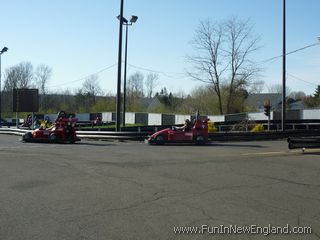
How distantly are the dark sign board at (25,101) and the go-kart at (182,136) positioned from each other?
54.2 ft

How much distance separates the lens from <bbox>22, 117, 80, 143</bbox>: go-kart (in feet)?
84.0

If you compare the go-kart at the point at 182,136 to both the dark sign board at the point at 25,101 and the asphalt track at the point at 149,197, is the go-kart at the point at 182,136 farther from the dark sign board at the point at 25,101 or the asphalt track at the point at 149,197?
the dark sign board at the point at 25,101

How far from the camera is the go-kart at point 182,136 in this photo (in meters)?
24.0

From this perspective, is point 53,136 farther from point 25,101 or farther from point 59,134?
point 25,101

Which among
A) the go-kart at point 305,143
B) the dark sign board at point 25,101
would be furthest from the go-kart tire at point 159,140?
the dark sign board at point 25,101

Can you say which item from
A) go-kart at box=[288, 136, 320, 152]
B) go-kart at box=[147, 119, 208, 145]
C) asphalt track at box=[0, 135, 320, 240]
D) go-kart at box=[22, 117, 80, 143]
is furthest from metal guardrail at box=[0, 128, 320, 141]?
asphalt track at box=[0, 135, 320, 240]

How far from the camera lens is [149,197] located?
8.80 meters

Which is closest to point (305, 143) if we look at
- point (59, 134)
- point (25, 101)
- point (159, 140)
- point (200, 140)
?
point (200, 140)

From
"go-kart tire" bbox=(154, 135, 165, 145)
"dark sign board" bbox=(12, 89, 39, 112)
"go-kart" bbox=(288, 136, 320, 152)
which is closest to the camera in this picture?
"go-kart" bbox=(288, 136, 320, 152)

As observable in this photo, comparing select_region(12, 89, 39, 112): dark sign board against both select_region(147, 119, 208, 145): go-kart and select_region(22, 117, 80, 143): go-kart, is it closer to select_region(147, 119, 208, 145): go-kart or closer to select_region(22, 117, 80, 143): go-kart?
select_region(22, 117, 80, 143): go-kart

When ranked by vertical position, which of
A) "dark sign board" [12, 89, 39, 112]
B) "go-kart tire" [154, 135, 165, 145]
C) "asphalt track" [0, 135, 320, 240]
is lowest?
"asphalt track" [0, 135, 320, 240]

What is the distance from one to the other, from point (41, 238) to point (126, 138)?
841 inches

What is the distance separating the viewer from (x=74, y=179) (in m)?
11.0

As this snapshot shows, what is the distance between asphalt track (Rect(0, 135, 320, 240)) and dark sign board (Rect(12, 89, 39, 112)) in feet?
77.0
